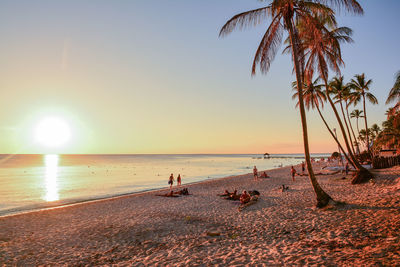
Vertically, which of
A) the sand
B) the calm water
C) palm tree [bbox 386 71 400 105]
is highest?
palm tree [bbox 386 71 400 105]

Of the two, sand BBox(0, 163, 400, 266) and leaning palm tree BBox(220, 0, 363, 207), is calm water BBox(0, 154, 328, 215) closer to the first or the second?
sand BBox(0, 163, 400, 266)

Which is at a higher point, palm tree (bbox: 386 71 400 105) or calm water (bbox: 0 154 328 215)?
palm tree (bbox: 386 71 400 105)

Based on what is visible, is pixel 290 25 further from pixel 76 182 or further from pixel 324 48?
pixel 76 182

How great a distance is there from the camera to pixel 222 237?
827cm

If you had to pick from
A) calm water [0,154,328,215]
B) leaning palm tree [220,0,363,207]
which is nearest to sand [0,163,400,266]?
leaning palm tree [220,0,363,207]

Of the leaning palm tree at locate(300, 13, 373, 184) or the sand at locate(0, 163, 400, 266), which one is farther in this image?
the leaning palm tree at locate(300, 13, 373, 184)

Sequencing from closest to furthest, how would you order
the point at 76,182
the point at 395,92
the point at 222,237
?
the point at 222,237
the point at 395,92
the point at 76,182

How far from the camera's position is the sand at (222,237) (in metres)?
5.97

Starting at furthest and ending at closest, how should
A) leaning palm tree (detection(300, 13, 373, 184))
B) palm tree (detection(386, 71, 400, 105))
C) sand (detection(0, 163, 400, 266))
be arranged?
palm tree (detection(386, 71, 400, 105))
leaning palm tree (detection(300, 13, 373, 184))
sand (detection(0, 163, 400, 266))

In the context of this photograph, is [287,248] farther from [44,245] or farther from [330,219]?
[44,245]

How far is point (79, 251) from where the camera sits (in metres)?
8.14

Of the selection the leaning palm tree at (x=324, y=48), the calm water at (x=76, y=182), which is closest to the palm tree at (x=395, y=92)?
the leaning palm tree at (x=324, y=48)

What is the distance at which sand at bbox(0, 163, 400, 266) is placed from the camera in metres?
5.97

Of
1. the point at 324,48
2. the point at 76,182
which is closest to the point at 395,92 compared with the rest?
the point at 324,48
